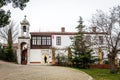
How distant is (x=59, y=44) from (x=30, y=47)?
6.40 meters

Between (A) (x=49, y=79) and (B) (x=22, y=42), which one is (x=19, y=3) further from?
(B) (x=22, y=42)

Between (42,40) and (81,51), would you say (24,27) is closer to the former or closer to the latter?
(42,40)

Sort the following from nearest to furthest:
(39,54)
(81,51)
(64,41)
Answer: (81,51) < (39,54) < (64,41)

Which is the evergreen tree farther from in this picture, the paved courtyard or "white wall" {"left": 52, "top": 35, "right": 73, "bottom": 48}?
the paved courtyard

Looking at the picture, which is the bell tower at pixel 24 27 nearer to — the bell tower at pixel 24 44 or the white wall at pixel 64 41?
the bell tower at pixel 24 44

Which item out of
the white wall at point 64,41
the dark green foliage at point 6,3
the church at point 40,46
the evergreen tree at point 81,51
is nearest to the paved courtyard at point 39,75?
the dark green foliage at point 6,3

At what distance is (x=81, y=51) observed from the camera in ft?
158

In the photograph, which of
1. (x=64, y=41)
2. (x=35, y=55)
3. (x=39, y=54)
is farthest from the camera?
(x=64, y=41)

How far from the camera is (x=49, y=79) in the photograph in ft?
72.6

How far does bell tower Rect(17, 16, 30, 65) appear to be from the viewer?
5699cm

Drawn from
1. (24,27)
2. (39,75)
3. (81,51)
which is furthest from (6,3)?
(24,27)

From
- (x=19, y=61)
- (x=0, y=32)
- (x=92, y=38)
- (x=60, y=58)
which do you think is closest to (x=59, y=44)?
(x=60, y=58)

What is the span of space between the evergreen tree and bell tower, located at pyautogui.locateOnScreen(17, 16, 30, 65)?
12181 mm

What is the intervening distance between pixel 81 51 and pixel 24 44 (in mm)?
15903
